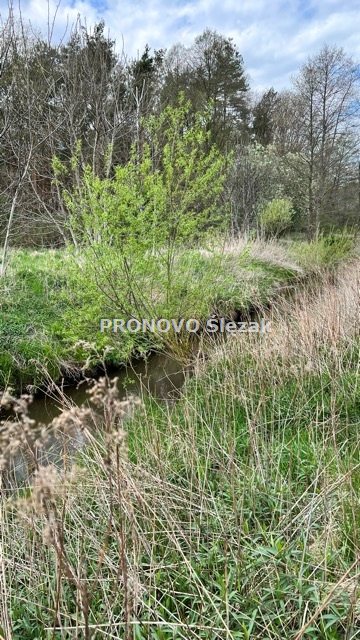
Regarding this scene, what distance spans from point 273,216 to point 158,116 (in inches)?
238

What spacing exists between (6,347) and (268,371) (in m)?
3.38

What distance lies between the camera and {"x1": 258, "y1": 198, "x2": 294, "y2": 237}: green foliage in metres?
13.4

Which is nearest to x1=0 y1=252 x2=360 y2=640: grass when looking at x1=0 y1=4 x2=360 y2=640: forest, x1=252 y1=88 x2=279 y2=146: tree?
x1=0 y1=4 x2=360 y2=640: forest

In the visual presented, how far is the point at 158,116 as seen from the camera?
8.88 meters

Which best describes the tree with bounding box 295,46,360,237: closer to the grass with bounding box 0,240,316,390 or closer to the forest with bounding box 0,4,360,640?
the forest with bounding box 0,4,360,640

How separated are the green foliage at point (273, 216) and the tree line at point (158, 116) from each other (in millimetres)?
593

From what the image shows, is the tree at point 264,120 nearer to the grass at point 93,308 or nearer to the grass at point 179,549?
the grass at point 93,308

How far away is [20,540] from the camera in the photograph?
74.7 inches

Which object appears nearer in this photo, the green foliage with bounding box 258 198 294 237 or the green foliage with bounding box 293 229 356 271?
the green foliage with bounding box 293 229 356 271

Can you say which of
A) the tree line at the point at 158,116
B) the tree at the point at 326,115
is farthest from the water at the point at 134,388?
the tree at the point at 326,115

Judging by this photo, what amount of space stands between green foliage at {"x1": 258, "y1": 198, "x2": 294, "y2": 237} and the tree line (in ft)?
1.95

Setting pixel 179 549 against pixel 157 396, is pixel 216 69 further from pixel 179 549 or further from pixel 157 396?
pixel 179 549

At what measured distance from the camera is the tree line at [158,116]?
6.62 meters

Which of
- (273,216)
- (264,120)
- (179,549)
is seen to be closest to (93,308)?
(179,549)
